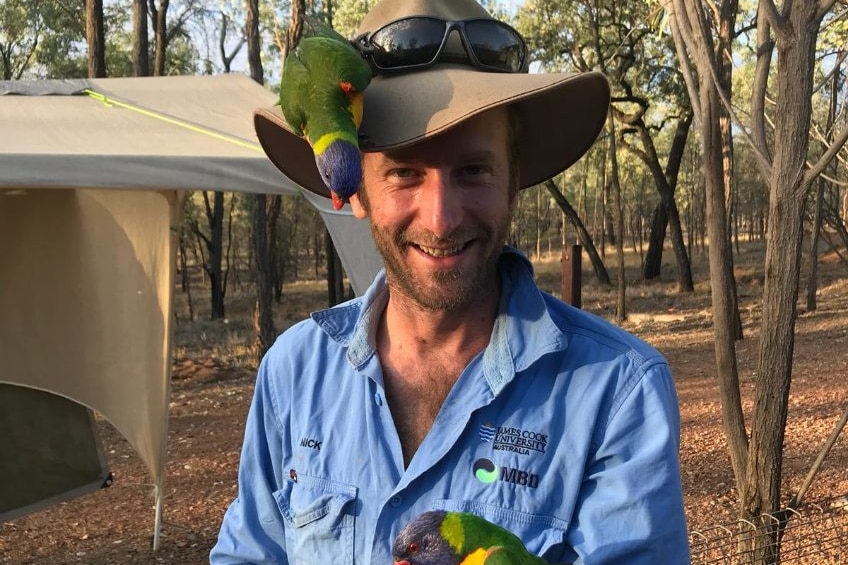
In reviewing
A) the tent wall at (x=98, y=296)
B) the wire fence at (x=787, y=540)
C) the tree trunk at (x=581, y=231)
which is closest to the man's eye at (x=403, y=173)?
the wire fence at (x=787, y=540)

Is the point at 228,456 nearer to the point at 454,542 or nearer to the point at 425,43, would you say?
the point at 425,43

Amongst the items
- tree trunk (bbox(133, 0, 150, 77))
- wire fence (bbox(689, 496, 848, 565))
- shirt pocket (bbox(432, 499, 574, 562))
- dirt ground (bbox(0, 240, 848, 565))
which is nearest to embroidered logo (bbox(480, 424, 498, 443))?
shirt pocket (bbox(432, 499, 574, 562))

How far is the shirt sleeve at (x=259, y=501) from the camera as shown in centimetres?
165

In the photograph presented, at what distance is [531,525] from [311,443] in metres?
0.48

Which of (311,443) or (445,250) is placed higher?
(445,250)

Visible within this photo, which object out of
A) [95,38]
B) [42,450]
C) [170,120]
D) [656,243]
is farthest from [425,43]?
[656,243]

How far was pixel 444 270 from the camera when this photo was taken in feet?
4.89

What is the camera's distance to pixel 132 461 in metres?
7.67

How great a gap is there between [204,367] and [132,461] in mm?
4570

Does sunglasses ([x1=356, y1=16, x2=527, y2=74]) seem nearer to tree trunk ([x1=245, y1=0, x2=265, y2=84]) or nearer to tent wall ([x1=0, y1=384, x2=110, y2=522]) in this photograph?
tent wall ([x1=0, y1=384, x2=110, y2=522])

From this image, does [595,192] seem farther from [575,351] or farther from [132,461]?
[575,351]

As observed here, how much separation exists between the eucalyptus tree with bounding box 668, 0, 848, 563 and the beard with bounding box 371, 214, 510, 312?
80.1 inches

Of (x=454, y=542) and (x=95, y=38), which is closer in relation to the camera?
(x=454, y=542)

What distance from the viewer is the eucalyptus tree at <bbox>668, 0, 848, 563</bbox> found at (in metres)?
3.06
